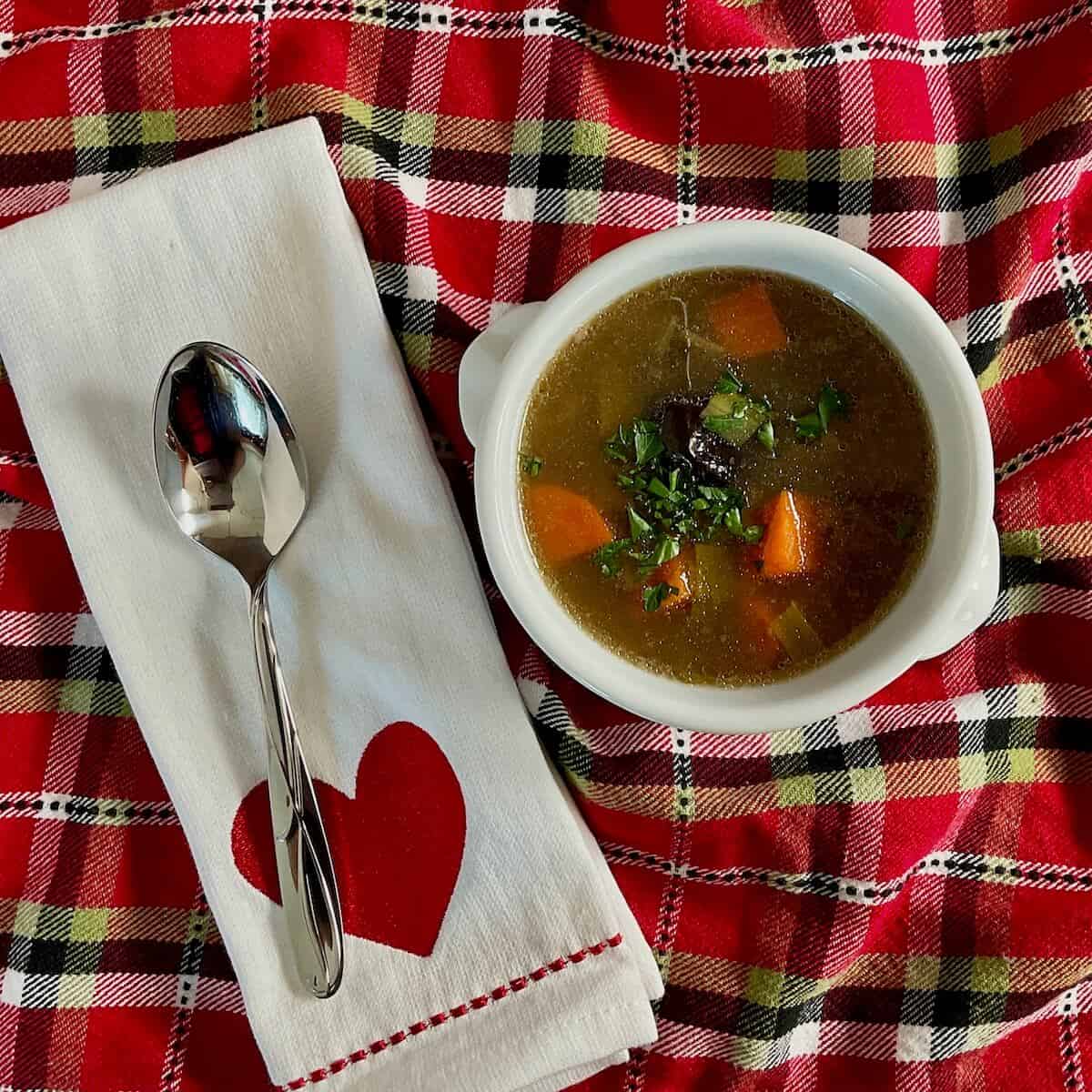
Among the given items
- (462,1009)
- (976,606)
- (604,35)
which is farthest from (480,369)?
(462,1009)

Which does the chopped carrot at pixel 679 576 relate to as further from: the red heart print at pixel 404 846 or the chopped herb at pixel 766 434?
the red heart print at pixel 404 846

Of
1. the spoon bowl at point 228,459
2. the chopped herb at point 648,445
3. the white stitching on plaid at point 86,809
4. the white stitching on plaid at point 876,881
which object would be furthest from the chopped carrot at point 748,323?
the white stitching on plaid at point 86,809

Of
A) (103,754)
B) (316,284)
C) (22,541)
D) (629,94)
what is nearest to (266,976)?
(103,754)

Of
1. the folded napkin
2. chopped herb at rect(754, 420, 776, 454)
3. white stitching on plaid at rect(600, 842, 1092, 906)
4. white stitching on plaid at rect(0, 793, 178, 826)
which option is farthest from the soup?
white stitching on plaid at rect(0, 793, 178, 826)

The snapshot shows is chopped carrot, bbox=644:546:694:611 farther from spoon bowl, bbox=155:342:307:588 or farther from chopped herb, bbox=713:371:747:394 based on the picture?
spoon bowl, bbox=155:342:307:588

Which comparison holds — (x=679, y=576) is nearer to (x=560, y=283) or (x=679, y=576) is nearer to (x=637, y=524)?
(x=637, y=524)

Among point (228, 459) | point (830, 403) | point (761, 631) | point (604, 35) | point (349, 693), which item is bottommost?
point (349, 693)

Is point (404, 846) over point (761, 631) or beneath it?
beneath

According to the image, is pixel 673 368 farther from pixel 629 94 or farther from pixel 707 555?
pixel 629 94
